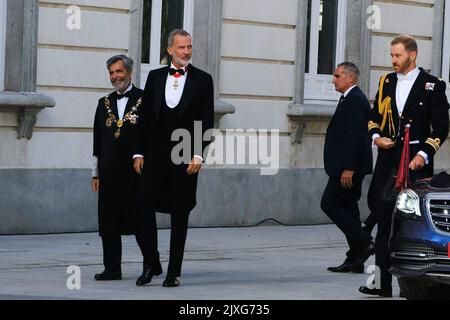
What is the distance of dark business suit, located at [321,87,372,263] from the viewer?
1324cm

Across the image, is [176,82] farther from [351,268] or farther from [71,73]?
[71,73]

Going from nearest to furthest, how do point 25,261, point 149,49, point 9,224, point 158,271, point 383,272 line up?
1. point 383,272
2. point 158,271
3. point 25,261
4. point 9,224
5. point 149,49

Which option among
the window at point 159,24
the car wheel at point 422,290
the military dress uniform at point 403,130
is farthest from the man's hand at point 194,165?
the window at point 159,24

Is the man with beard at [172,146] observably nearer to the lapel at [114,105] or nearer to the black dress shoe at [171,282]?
the black dress shoe at [171,282]

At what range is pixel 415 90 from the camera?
11117mm

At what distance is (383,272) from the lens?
11.0m

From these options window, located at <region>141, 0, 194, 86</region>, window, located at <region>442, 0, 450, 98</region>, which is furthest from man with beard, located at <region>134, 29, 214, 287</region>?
window, located at <region>442, 0, 450, 98</region>

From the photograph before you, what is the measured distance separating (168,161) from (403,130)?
1816mm

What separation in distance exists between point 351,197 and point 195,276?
1.88m

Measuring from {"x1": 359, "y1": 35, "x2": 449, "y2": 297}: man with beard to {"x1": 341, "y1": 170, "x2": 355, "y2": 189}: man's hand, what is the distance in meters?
1.95

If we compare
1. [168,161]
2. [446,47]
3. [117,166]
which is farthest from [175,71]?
[446,47]

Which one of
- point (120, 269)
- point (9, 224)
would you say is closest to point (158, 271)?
point (120, 269)

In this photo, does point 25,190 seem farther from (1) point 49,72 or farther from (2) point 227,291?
(2) point 227,291

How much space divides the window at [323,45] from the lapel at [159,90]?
8247mm
